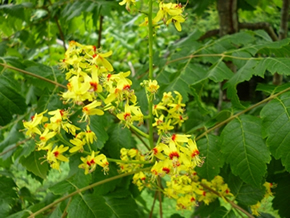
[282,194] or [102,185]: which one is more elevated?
[102,185]

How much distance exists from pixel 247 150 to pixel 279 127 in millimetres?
141

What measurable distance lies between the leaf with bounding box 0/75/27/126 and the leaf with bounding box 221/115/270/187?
0.86 meters

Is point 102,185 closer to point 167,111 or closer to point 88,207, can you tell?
point 88,207

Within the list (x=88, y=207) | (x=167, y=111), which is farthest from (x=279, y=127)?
(x=88, y=207)

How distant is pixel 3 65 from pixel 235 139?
1.06m

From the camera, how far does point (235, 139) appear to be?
1189mm

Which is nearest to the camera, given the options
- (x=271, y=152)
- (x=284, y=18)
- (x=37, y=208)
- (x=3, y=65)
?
(x=271, y=152)

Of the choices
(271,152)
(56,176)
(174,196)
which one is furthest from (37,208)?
(56,176)

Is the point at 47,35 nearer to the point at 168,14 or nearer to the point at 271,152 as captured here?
the point at 168,14

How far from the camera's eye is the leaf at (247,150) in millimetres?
1145

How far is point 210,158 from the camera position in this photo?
4.18 ft

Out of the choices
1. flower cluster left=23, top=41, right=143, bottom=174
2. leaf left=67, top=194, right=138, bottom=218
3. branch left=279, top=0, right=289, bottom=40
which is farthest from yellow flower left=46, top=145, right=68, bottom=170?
branch left=279, top=0, right=289, bottom=40

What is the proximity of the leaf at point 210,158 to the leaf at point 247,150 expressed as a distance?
75 millimetres

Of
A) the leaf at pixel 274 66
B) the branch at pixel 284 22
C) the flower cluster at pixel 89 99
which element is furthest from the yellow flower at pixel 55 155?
the branch at pixel 284 22
